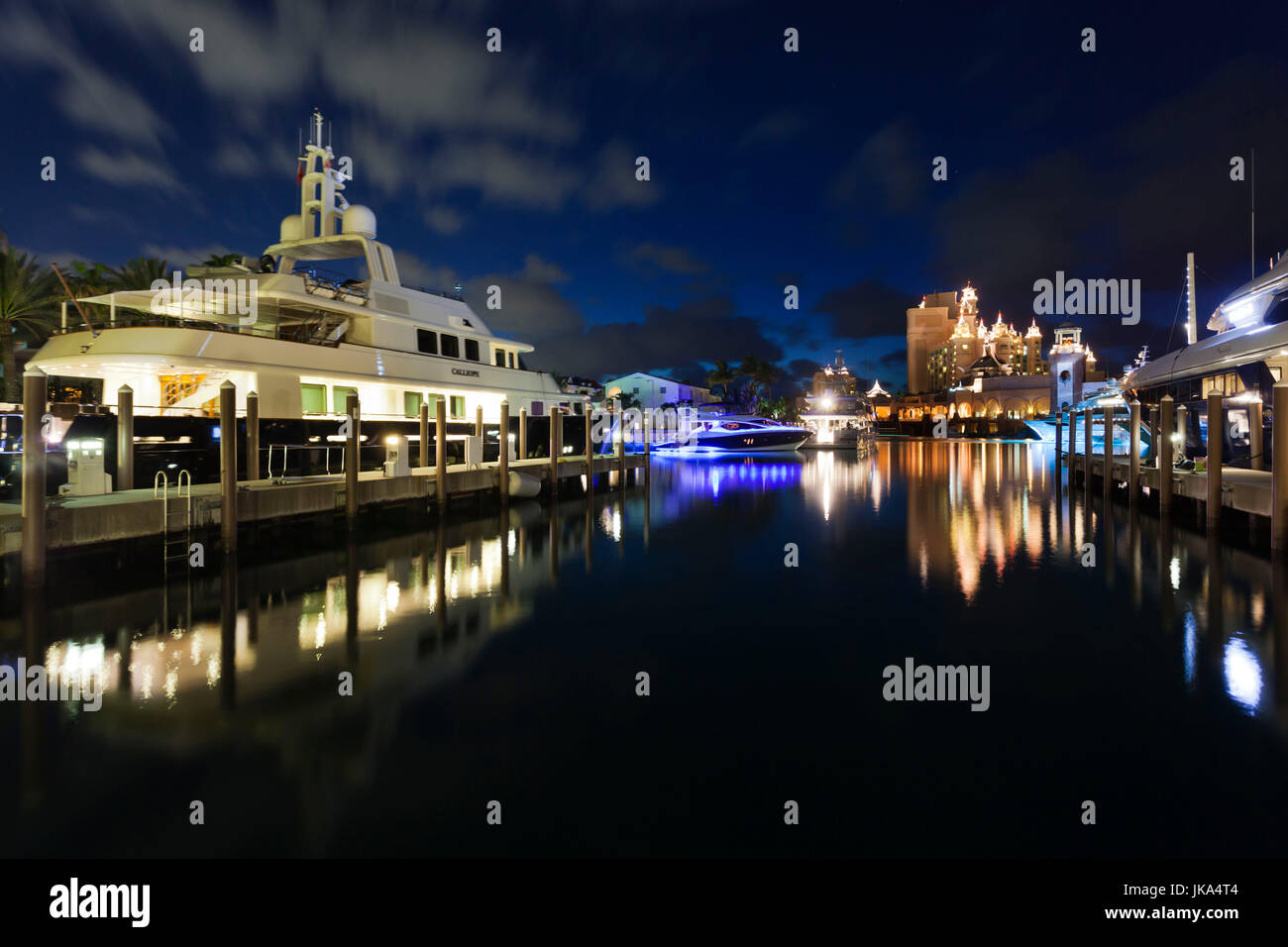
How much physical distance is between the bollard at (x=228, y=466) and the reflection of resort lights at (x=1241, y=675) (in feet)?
45.3

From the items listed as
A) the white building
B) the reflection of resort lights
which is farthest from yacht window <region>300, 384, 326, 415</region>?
the white building

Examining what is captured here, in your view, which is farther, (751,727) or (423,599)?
(423,599)

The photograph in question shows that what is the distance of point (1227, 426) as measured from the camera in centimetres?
1875

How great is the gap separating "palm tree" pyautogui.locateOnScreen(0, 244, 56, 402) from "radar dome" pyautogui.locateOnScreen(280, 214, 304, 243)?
1150 cm

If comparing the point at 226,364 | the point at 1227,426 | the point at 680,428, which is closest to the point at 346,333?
the point at 226,364

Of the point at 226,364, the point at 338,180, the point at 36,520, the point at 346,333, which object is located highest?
the point at 338,180

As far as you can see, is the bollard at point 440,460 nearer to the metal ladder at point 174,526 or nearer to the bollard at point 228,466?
the bollard at point 228,466

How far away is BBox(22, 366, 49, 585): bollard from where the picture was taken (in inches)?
344

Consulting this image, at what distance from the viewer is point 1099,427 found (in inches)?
2283

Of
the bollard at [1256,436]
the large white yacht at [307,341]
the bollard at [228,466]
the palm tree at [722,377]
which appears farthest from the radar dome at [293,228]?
the palm tree at [722,377]

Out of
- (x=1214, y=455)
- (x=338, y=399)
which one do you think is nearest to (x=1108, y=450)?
Result: (x=1214, y=455)

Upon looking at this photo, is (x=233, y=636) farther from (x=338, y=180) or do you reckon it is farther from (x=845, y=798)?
(x=338, y=180)

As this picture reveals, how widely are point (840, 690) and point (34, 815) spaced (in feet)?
21.4

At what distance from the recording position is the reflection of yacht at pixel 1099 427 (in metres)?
26.3
